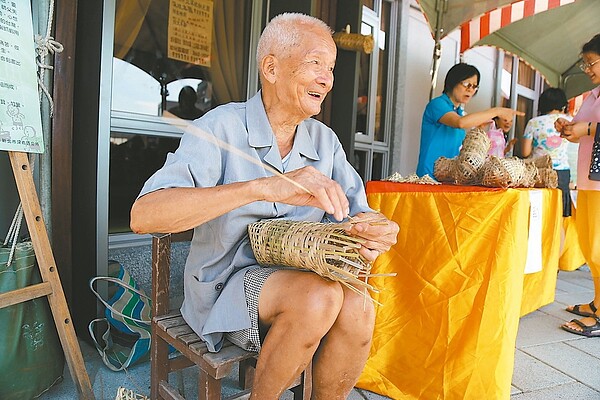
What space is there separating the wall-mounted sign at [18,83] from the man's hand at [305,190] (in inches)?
39.8

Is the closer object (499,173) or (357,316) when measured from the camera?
(357,316)

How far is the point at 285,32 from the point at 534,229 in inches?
58.5

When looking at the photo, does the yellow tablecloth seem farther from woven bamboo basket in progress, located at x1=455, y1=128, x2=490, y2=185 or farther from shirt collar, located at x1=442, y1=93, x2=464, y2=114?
woven bamboo basket in progress, located at x1=455, y1=128, x2=490, y2=185

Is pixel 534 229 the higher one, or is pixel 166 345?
pixel 534 229

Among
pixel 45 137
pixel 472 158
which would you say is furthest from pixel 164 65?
pixel 472 158

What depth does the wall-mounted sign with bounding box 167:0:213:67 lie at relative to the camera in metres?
3.32

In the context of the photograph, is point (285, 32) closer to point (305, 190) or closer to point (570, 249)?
point (305, 190)

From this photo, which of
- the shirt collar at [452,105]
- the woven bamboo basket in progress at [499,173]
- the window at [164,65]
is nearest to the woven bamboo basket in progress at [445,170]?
the woven bamboo basket in progress at [499,173]

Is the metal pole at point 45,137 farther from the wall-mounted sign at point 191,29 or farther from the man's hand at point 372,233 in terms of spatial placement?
the wall-mounted sign at point 191,29

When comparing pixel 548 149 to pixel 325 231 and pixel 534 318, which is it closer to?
pixel 534 318

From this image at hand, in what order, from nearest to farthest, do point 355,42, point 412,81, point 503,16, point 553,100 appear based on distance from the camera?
point 355,42 → point 553,100 → point 503,16 → point 412,81

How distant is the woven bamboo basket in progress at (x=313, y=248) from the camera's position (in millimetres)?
1091

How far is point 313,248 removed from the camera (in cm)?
109

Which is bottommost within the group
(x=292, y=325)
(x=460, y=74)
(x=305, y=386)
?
(x=305, y=386)
